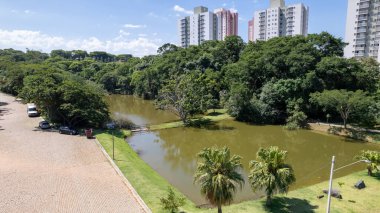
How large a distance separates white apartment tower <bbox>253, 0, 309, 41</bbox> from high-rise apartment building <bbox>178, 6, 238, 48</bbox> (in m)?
12.4

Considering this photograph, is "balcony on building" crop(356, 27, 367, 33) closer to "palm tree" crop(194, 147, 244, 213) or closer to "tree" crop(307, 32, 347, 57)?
"tree" crop(307, 32, 347, 57)

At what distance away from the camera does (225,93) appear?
160 ft

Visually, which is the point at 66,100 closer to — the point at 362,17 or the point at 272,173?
the point at 272,173

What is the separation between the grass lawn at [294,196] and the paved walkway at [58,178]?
0.87 m

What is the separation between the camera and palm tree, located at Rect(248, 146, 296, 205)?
15.3 metres

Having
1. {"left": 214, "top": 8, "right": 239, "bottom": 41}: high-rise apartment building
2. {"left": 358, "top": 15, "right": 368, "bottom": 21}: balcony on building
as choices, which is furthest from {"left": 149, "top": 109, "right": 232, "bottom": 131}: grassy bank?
{"left": 214, "top": 8, "right": 239, "bottom": 41}: high-rise apartment building

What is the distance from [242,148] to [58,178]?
17.6m

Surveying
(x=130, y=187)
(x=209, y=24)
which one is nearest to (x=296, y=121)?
(x=130, y=187)

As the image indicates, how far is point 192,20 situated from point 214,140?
326 ft

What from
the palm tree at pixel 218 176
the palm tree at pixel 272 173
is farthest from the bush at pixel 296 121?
the palm tree at pixel 218 176

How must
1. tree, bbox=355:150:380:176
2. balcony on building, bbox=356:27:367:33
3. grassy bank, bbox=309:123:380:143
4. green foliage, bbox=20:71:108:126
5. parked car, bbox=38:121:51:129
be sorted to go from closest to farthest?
1. tree, bbox=355:150:380:176
2. green foliage, bbox=20:71:108:126
3. grassy bank, bbox=309:123:380:143
4. parked car, bbox=38:121:51:129
5. balcony on building, bbox=356:27:367:33

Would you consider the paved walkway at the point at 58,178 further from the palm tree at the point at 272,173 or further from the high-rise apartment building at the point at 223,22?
the high-rise apartment building at the point at 223,22

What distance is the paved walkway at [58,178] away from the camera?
636 inches

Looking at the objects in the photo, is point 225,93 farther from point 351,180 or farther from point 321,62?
point 351,180
